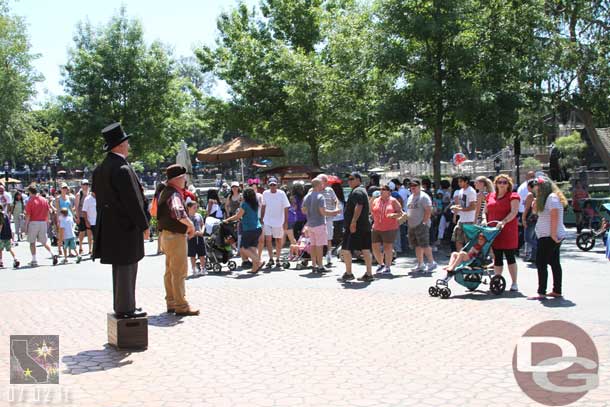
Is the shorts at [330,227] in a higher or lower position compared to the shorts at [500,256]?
higher

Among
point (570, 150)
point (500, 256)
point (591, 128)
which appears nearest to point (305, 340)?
point (500, 256)

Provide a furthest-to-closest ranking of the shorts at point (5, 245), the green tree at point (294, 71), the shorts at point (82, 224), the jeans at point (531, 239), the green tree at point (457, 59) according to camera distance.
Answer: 1. the green tree at point (294, 71)
2. the green tree at point (457, 59)
3. the shorts at point (82, 224)
4. the shorts at point (5, 245)
5. the jeans at point (531, 239)

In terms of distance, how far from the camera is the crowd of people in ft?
31.8

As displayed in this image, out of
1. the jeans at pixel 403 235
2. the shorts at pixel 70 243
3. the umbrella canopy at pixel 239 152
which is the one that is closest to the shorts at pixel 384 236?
the jeans at pixel 403 235

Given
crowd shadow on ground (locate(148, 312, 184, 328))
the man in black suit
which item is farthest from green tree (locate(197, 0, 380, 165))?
the man in black suit

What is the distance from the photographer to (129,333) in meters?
7.04

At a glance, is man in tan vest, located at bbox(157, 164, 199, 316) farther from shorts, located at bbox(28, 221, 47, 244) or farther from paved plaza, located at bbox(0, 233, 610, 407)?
shorts, located at bbox(28, 221, 47, 244)

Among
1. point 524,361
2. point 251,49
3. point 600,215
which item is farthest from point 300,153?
point 524,361

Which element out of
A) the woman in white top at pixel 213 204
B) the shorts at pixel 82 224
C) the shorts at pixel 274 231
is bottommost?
the shorts at pixel 274 231

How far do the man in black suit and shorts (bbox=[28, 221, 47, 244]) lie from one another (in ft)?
30.2

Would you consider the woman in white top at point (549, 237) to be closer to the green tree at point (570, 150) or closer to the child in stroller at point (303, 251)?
the child in stroller at point (303, 251)

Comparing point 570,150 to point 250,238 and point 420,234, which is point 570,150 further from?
point 250,238

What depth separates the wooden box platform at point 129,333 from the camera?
7.00 meters

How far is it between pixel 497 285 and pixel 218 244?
18.6 ft
